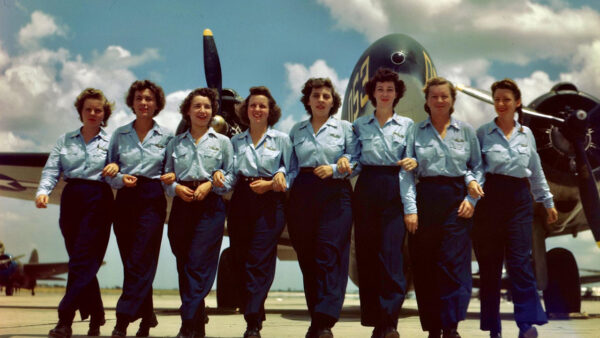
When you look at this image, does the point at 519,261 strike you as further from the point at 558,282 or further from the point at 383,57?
the point at 558,282

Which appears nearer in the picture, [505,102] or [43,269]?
[505,102]

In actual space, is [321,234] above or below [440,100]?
below

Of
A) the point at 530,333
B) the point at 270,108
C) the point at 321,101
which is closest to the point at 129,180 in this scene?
the point at 270,108

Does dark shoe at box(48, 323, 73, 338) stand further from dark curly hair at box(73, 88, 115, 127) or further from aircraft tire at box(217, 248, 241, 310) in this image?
aircraft tire at box(217, 248, 241, 310)

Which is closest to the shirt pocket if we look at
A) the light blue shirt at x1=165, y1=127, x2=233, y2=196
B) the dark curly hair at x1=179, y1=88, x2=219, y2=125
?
the light blue shirt at x1=165, y1=127, x2=233, y2=196

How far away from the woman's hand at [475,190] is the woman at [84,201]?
3168 millimetres

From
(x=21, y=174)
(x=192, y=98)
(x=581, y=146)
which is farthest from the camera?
(x=21, y=174)

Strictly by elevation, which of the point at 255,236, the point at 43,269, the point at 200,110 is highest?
the point at 200,110

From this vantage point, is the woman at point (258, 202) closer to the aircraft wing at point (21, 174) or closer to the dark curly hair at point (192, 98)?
the dark curly hair at point (192, 98)

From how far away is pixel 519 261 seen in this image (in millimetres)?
4469

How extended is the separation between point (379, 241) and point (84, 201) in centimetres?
272

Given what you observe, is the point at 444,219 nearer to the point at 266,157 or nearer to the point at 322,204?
the point at 322,204

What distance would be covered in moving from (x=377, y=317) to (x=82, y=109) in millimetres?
3421

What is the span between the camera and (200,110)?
4.84m
